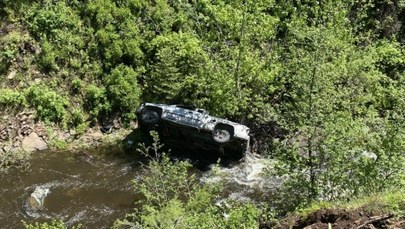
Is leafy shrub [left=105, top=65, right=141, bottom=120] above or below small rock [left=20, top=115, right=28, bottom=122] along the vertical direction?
above

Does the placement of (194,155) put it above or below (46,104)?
below

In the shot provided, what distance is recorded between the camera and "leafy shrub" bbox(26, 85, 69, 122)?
1477 centimetres

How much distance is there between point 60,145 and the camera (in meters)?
14.5

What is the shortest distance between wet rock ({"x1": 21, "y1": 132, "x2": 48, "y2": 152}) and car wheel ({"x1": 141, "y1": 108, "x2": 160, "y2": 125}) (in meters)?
2.99

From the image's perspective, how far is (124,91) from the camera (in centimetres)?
1518

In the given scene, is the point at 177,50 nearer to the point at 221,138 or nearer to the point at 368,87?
the point at 221,138

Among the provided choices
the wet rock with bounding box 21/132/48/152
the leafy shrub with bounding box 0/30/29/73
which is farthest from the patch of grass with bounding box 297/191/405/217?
the leafy shrub with bounding box 0/30/29/73

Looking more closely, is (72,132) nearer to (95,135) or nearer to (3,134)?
(95,135)

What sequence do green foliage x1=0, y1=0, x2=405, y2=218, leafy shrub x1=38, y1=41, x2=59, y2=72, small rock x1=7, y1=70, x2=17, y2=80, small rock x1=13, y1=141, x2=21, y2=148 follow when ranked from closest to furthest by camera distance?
1. small rock x1=13, y1=141, x2=21, y2=148
2. green foliage x1=0, y1=0, x2=405, y2=218
3. small rock x1=7, y1=70, x2=17, y2=80
4. leafy shrub x1=38, y1=41, x2=59, y2=72

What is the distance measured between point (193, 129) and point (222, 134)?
0.81 m

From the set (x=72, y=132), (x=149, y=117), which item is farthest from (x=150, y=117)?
(x=72, y=132)

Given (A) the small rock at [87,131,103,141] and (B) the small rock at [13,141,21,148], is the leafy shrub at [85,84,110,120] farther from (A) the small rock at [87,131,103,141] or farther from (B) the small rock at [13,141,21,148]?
(B) the small rock at [13,141,21,148]

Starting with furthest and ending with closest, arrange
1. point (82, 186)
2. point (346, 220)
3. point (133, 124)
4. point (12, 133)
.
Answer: point (133, 124) → point (12, 133) → point (82, 186) → point (346, 220)

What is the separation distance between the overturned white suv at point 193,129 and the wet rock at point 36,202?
332cm
